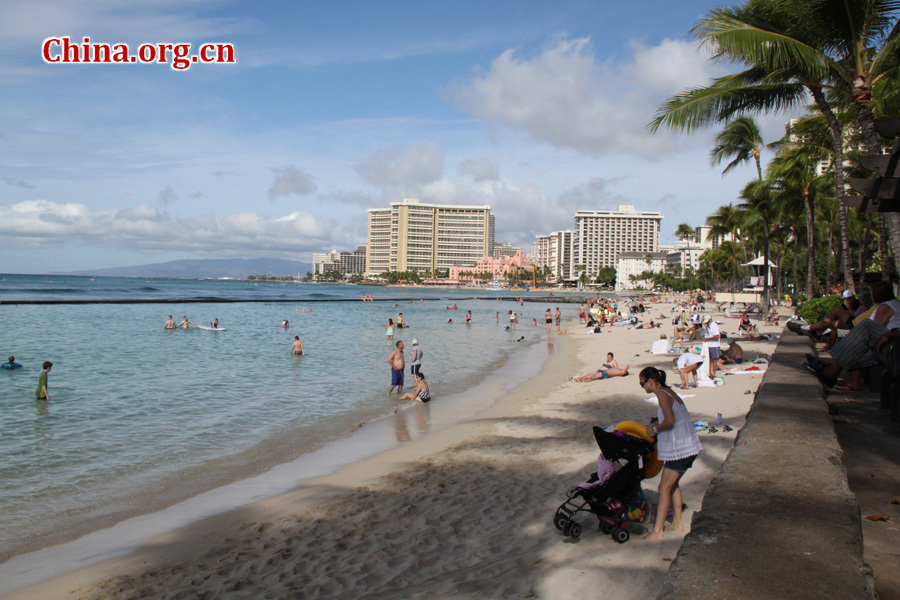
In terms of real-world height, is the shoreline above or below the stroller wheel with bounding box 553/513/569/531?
below

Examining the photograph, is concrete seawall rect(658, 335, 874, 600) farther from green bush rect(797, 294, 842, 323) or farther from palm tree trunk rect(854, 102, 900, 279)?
green bush rect(797, 294, 842, 323)

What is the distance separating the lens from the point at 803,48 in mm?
9836

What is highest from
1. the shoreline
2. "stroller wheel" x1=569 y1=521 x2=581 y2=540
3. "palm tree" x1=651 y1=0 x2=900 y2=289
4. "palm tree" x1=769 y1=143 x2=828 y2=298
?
"palm tree" x1=769 y1=143 x2=828 y2=298

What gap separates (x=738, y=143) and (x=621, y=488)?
107 feet

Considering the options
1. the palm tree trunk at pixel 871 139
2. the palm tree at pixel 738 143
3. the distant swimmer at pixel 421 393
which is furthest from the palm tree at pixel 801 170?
the distant swimmer at pixel 421 393

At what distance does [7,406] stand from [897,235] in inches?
682

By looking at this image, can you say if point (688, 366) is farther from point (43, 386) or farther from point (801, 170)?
point (801, 170)

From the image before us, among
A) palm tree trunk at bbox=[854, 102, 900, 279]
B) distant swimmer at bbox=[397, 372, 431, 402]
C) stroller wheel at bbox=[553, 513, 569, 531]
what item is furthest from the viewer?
distant swimmer at bbox=[397, 372, 431, 402]

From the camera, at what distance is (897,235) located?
346 inches

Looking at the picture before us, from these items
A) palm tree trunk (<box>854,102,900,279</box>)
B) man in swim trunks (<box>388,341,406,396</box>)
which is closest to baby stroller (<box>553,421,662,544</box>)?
palm tree trunk (<box>854,102,900,279</box>)

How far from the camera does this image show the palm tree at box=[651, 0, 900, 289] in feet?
31.8

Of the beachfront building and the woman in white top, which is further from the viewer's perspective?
the beachfront building

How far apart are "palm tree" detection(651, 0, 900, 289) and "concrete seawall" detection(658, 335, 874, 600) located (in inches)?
266

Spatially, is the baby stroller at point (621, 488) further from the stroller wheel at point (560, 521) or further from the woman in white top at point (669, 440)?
the woman in white top at point (669, 440)
